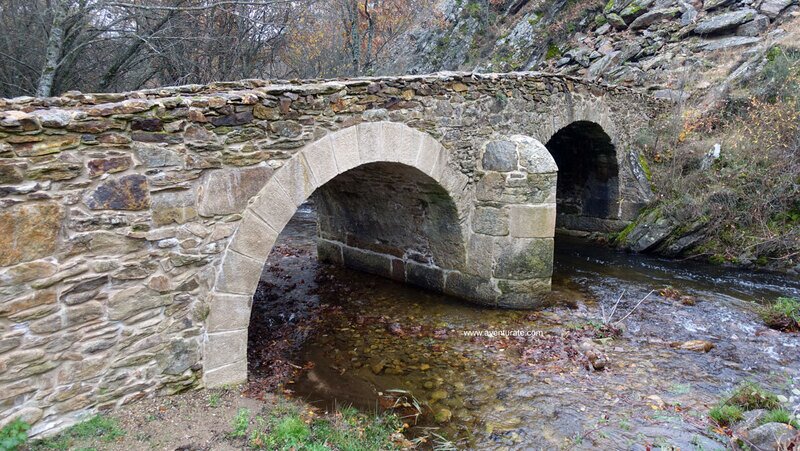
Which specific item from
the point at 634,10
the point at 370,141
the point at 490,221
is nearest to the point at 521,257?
the point at 490,221

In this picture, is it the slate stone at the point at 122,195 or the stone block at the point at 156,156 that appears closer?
the slate stone at the point at 122,195

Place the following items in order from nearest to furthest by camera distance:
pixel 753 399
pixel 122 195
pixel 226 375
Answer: pixel 122 195 → pixel 753 399 → pixel 226 375

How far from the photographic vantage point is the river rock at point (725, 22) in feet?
39.5

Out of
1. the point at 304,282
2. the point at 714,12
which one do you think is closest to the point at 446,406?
the point at 304,282

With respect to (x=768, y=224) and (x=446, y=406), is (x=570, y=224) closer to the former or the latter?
(x=768, y=224)

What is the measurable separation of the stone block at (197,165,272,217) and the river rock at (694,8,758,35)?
42.1ft

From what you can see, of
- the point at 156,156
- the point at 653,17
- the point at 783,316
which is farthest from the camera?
the point at 653,17

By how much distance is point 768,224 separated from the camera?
784cm

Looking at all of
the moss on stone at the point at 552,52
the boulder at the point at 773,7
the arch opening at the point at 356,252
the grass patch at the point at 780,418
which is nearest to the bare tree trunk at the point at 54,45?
the arch opening at the point at 356,252

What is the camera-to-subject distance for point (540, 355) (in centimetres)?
508

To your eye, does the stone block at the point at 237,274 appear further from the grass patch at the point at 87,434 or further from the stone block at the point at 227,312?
the grass patch at the point at 87,434

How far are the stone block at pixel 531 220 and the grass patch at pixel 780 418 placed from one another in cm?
289

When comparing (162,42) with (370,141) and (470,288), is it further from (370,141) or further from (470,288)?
(470,288)

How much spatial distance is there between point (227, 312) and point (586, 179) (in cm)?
867
